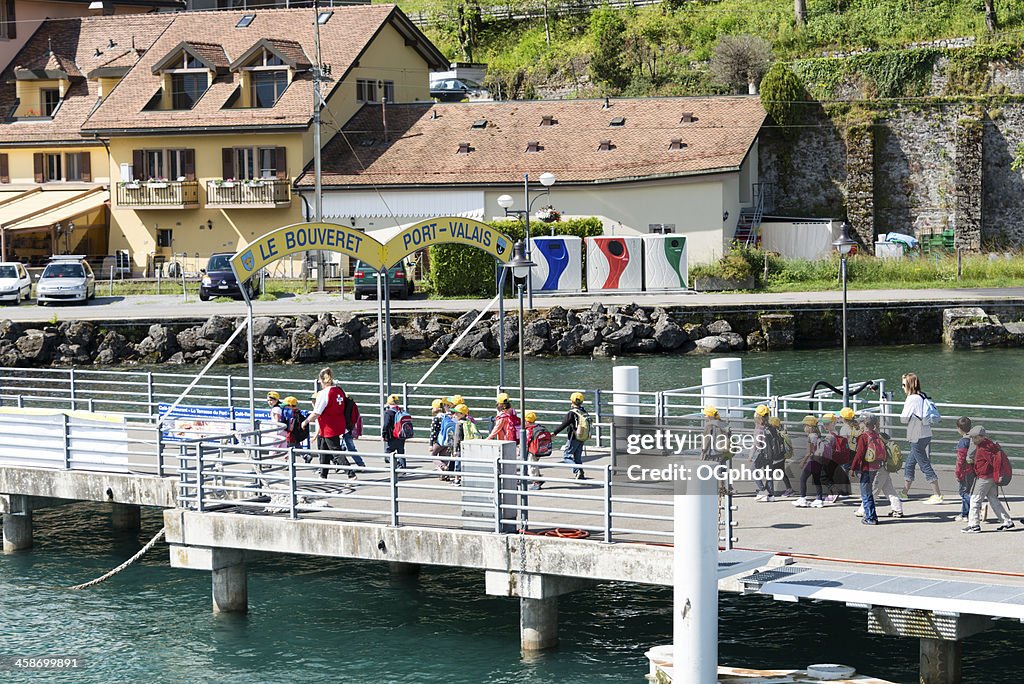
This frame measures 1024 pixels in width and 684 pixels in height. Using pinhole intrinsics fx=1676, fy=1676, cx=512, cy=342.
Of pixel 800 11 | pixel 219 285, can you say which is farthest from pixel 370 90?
pixel 800 11

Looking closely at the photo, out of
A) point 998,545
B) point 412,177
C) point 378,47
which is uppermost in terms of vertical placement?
point 378,47

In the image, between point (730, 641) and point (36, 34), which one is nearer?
point (730, 641)

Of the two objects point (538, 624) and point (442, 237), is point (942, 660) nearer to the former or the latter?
point (538, 624)

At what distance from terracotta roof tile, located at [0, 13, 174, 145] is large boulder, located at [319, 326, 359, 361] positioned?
72.4 ft

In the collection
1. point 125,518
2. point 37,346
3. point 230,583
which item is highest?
point 37,346

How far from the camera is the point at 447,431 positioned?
24.4 meters

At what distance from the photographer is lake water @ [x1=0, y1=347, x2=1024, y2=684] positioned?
21.0m

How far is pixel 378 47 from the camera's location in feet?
230

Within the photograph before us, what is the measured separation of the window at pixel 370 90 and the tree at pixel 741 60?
14.4 m

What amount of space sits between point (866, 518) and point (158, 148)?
51.6m

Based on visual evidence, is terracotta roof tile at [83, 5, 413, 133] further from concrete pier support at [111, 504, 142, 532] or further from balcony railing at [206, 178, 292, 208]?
concrete pier support at [111, 504, 142, 532]

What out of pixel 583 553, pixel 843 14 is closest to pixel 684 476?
pixel 583 553

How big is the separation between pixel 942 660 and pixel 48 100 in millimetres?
62262

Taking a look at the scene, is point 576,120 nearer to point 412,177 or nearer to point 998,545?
point 412,177
